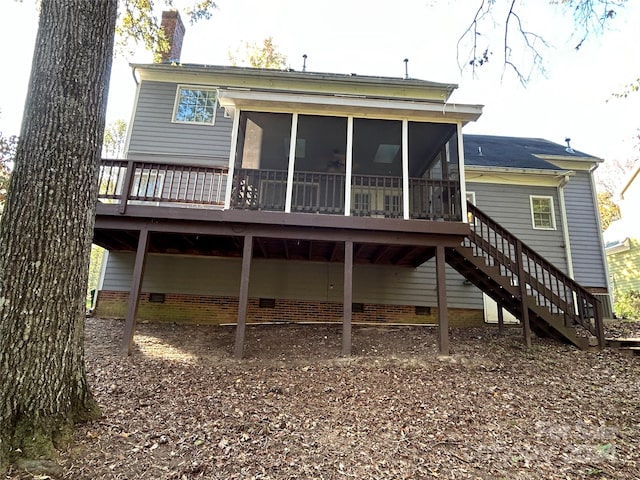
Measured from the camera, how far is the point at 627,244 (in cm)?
1393

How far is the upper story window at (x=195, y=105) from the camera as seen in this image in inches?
Answer: 376

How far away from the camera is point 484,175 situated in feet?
32.1

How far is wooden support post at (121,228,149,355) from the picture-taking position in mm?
5628

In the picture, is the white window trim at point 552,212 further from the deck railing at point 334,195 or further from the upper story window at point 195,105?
the upper story window at point 195,105

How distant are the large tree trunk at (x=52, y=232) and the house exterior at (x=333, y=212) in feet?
9.53

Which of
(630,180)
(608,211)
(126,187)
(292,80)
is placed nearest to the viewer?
(126,187)

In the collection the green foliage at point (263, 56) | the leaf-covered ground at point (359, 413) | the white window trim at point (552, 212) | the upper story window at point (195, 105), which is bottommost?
the leaf-covered ground at point (359, 413)

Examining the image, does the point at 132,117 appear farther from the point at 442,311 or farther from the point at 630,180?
the point at 630,180

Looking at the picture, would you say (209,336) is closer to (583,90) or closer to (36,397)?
(36,397)

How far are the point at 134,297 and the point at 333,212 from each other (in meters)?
3.73

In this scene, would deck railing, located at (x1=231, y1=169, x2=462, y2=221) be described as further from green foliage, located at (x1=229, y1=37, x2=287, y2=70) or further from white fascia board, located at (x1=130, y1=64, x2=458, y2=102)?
green foliage, located at (x1=229, y1=37, x2=287, y2=70)

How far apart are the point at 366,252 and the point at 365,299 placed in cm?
158

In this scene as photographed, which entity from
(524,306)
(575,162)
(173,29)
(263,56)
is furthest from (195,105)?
(575,162)

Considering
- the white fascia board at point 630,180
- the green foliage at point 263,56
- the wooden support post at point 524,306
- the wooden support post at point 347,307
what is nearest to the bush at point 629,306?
the white fascia board at point 630,180
